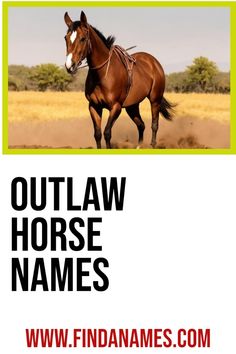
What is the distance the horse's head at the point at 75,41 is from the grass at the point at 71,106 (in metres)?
1.73

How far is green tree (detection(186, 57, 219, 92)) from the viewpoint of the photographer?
58.6 feet

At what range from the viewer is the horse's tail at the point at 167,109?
1340cm

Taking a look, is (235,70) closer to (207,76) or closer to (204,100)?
(204,100)

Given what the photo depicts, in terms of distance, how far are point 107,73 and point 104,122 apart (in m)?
1.06

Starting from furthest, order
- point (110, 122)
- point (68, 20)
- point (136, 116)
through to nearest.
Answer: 1. point (136, 116)
2. point (110, 122)
3. point (68, 20)

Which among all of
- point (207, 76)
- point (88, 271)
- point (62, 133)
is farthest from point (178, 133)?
point (207, 76)

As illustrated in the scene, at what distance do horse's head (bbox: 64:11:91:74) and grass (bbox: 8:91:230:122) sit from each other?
1730 millimetres

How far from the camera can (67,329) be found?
30.5 feet

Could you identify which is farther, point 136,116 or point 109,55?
point 136,116

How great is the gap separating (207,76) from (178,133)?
694 centimetres

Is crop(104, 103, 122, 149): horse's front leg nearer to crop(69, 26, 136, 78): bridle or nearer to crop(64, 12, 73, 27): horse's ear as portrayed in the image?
crop(69, 26, 136, 78): bridle

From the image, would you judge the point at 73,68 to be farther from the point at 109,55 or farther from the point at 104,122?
the point at 104,122

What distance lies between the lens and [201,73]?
19.9 m

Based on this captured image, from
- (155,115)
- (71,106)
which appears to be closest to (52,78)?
(71,106)
